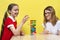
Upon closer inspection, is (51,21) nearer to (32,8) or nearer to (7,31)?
(32,8)

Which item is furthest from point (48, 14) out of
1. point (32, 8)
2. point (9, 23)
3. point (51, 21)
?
point (9, 23)

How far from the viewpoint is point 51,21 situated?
1510 mm

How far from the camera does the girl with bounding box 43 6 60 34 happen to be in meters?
1.47

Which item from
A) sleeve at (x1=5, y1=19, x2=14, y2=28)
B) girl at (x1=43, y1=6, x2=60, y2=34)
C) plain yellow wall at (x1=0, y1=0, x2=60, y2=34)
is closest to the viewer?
sleeve at (x1=5, y1=19, x2=14, y2=28)

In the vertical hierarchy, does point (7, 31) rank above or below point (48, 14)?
below

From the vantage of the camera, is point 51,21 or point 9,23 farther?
point 51,21

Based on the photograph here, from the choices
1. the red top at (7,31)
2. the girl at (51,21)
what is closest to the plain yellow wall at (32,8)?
the girl at (51,21)

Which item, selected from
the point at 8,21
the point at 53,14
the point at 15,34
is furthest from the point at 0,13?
the point at 53,14

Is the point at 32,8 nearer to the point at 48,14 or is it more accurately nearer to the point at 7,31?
the point at 48,14

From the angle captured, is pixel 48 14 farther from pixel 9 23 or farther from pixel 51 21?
pixel 9 23

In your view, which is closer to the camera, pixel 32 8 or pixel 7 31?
pixel 7 31

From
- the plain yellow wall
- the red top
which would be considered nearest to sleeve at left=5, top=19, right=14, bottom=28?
the red top

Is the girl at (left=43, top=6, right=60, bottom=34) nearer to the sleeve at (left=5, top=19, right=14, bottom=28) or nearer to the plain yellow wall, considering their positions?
the plain yellow wall

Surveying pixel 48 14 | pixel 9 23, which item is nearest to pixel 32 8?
pixel 48 14
